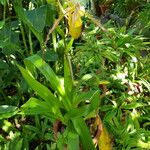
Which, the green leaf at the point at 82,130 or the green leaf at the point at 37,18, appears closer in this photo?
the green leaf at the point at 82,130

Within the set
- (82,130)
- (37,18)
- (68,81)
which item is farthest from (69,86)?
(37,18)

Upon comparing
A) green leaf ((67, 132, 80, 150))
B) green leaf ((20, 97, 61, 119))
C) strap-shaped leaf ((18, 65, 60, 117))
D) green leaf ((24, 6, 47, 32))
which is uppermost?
green leaf ((24, 6, 47, 32))

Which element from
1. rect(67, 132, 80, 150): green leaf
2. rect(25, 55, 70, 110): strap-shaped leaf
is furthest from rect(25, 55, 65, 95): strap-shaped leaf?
rect(67, 132, 80, 150): green leaf

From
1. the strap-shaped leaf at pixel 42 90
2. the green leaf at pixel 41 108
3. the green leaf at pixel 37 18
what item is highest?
the green leaf at pixel 37 18

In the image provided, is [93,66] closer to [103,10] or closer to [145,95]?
[145,95]

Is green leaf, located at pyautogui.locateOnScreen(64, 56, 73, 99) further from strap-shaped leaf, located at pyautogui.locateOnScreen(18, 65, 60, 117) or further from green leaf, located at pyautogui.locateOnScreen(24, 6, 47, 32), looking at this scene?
green leaf, located at pyautogui.locateOnScreen(24, 6, 47, 32)

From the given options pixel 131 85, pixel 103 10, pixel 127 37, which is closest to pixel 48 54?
pixel 131 85

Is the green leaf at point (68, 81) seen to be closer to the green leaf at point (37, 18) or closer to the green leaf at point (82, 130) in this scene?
the green leaf at point (82, 130)

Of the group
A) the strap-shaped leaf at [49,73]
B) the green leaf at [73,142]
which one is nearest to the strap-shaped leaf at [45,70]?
the strap-shaped leaf at [49,73]
